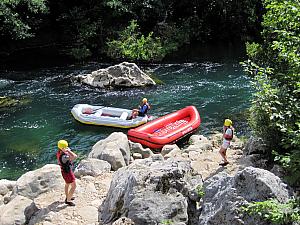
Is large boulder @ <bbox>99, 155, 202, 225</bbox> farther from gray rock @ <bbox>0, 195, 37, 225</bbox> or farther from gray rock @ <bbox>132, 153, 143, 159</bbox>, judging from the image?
gray rock @ <bbox>132, 153, 143, 159</bbox>

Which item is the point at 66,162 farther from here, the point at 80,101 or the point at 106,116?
the point at 80,101

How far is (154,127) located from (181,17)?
1575 centimetres

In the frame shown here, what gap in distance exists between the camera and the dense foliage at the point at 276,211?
436 cm

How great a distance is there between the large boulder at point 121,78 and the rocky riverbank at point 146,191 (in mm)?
7323

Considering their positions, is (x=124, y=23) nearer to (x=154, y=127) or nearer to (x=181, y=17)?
(x=181, y=17)

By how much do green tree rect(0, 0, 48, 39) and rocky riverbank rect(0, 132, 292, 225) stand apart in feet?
39.1

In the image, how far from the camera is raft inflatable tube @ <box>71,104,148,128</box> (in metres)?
13.1

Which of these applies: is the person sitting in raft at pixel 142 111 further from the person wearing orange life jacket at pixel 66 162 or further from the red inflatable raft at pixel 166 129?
the person wearing orange life jacket at pixel 66 162

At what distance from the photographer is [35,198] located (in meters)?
7.85

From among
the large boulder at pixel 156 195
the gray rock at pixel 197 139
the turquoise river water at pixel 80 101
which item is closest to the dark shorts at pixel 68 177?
the large boulder at pixel 156 195

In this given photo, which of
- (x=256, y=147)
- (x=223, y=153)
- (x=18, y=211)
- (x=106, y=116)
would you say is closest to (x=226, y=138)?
(x=223, y=153)

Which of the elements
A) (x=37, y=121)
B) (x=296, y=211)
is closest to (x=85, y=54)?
(x=37, y=121)

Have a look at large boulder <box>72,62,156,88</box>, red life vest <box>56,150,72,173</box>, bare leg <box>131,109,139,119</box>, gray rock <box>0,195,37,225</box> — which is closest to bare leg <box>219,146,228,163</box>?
red life vest <box>56,150,72,173</box>

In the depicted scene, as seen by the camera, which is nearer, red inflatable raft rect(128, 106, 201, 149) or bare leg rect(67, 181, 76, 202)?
bare leg rect(67, 181, 76, 202)
